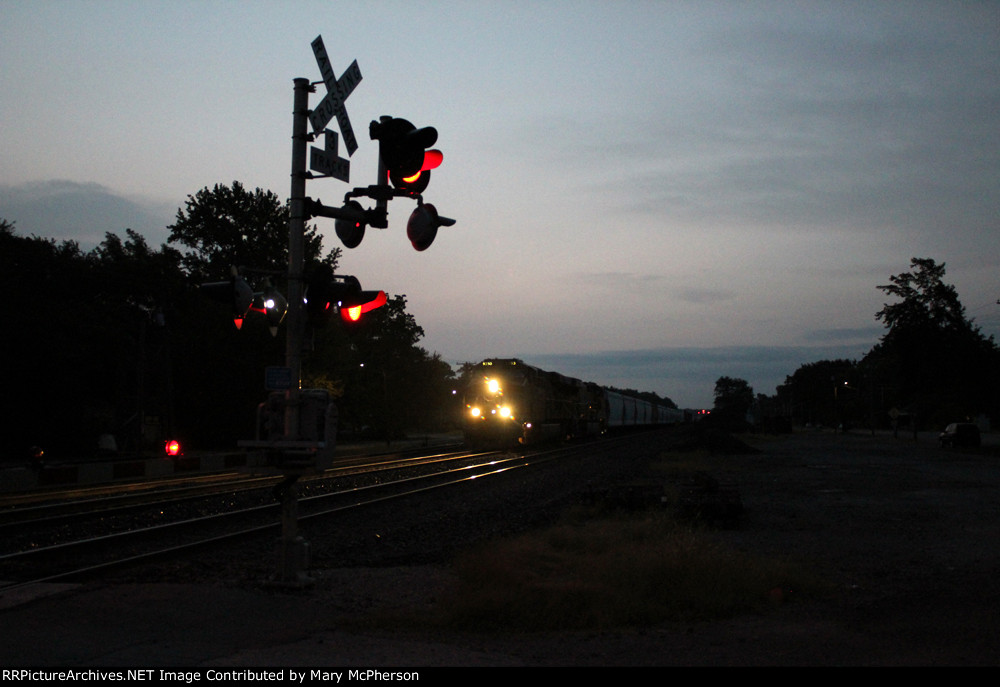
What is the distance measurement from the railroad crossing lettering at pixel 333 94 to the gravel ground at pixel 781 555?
4.64 m

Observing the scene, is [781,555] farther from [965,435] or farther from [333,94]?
[965,435]

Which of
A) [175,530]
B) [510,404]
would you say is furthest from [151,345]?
[175,530]

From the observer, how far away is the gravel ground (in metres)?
6.07

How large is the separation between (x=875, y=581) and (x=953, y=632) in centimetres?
240

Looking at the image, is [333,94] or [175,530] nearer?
[333,94]

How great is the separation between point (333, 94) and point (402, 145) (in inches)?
49.6

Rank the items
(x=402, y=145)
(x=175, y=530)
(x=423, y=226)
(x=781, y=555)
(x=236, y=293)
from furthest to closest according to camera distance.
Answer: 1. (x=175, y=530)
2. (x=781, y=555)
3. (x=236, y=293)
4. (x=423, y=226)
5. (x=402, y=145)

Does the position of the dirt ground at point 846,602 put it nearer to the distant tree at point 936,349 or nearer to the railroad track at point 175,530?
the railroad track at point 175,530

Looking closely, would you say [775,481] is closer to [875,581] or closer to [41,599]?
[875,581]

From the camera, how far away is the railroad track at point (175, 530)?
31.2ft

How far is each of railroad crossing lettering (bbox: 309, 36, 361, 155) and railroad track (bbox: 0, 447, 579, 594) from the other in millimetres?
5330

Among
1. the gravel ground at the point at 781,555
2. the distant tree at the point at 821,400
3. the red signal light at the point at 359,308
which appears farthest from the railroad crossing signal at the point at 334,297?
the distant tree at the point at 821,400

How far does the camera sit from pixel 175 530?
1242cm

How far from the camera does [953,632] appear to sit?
6500mm
